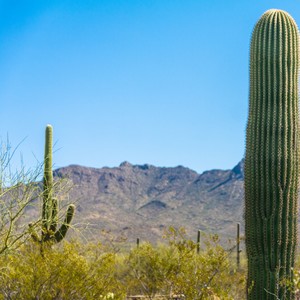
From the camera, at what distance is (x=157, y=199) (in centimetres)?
10581

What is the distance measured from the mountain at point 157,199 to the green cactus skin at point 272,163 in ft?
194

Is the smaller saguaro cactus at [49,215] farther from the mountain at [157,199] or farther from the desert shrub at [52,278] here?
the mountain at [157,199]

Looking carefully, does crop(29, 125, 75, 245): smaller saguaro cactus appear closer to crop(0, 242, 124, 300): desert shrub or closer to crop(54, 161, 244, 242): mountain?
crop(0, 242, 124, 300): desert shrub

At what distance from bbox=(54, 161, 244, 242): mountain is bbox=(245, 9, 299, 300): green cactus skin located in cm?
5914

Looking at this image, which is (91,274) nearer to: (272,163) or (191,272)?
(191,272)

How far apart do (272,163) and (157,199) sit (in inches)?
3728

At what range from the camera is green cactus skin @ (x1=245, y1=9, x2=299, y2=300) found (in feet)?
37.0

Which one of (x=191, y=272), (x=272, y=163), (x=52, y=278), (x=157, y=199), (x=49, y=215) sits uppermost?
(x=157, y=199)

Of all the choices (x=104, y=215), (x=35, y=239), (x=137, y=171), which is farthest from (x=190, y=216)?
(x=35, y=239)

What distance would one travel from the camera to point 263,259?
11.3 meters

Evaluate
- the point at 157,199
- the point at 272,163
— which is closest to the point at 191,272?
the point at 272,163

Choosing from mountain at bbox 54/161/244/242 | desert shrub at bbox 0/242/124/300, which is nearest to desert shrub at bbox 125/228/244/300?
desert shrub at bbox 0/242/124/300

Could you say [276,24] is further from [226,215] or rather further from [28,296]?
[226,215]

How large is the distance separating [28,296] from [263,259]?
3.91m
